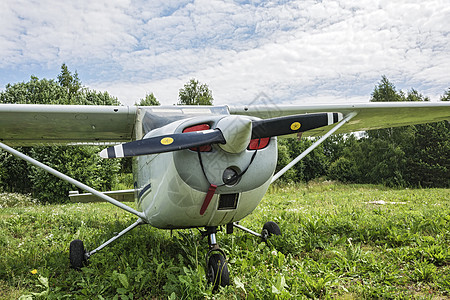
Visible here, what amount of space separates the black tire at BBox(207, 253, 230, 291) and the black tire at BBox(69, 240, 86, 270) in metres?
1.77

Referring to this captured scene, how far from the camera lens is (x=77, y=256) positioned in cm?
376

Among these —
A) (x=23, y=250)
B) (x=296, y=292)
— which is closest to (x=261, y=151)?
(x=296, y=292)

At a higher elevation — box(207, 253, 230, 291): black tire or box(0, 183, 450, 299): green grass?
box(207, 253, 230, 291): black tire

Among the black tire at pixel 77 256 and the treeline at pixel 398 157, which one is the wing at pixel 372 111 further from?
the treeline at pixel 398 157

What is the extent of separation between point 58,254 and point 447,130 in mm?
27247

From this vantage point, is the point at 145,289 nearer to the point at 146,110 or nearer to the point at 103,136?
the point at 146,110

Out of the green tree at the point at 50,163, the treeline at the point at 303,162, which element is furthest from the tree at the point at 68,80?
the green tree at the point at 50,163

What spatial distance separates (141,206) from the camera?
4.01 m

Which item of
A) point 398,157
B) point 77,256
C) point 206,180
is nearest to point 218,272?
point 206,180

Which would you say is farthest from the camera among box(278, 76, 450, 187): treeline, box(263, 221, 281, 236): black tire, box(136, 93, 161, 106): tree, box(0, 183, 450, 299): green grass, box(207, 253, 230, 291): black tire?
box(136, 93, 161, 106): tree

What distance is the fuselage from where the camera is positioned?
2604 mm

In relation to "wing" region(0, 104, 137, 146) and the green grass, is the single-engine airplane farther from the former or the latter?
the green grass

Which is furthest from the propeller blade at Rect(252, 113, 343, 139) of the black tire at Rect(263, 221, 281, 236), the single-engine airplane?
the black tire at Rect(263, 221, 281, 236)

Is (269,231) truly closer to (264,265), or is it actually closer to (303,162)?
(264,265)
